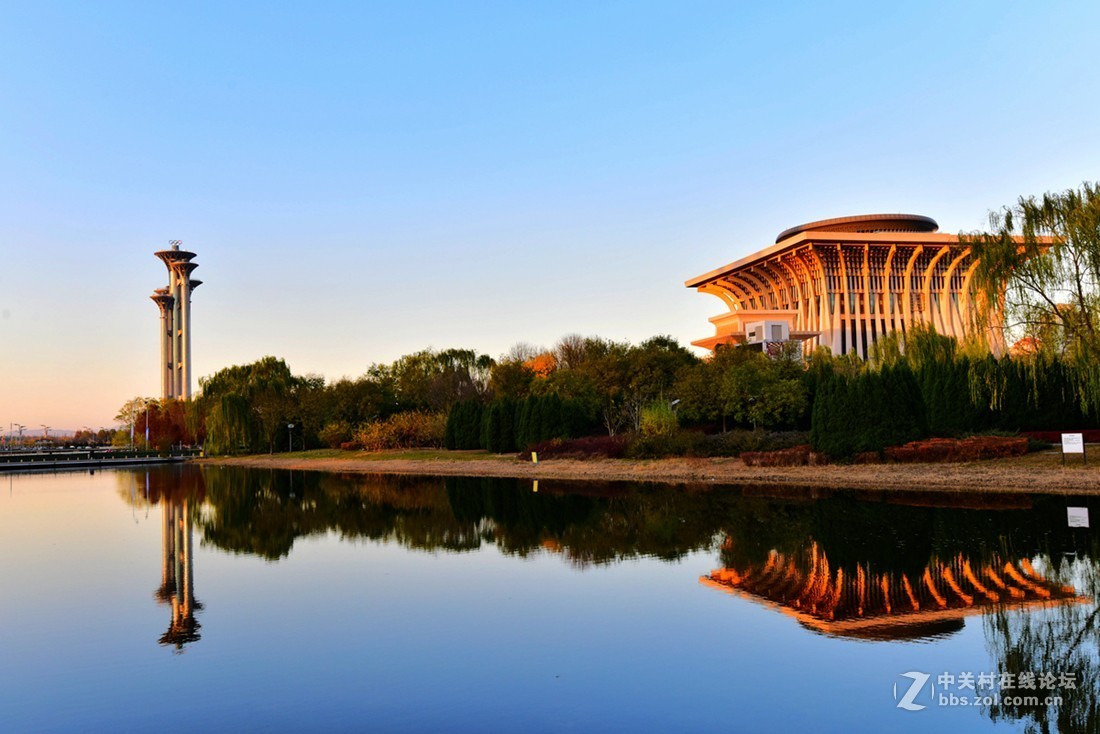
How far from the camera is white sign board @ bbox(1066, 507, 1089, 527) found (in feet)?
49.2

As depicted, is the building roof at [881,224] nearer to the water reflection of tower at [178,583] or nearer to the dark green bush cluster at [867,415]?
the dark green bush cluster at [867,415]

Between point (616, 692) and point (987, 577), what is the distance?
6.36 meters

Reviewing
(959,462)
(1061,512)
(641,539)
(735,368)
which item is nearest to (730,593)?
(641,539)

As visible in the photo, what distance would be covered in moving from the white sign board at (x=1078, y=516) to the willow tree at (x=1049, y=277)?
720 cm

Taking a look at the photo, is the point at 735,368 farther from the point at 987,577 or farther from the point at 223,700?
the point at 223,700

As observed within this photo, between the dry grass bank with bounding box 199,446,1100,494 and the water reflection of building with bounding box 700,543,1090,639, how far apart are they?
1155 centimetres

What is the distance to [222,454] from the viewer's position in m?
66.1

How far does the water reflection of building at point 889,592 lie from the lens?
28.9 ft

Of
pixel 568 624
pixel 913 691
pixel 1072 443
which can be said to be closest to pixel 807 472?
pixel 1072 443

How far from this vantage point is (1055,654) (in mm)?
7551

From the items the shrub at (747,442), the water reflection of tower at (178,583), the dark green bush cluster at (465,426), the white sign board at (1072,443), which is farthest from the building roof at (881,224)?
the water reflection of tower at (178,583)

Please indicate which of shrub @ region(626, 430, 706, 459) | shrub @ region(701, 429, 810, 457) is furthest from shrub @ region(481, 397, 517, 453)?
shrub @ region(701, 429, 810, 457)

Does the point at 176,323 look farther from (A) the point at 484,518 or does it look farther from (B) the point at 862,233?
(A) the point at 484,518

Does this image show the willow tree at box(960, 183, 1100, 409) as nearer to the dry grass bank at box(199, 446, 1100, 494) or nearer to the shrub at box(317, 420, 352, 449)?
the dry grass bank at box(199, 446, 1100, 494)
